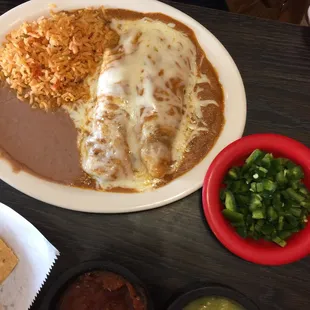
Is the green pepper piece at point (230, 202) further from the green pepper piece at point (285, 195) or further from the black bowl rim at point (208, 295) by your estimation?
the black bowl rim at point (208, 295)

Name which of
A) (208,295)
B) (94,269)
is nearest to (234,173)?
(208,295)

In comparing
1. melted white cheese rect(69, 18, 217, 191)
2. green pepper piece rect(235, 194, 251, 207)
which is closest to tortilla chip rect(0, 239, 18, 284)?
melted white cheese rect(69, 18, 217, 191)

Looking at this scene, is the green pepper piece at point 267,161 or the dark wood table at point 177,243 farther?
the dark wood table at point 177,243

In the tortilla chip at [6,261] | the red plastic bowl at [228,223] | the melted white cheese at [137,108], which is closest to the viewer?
the red plastic bowl at [228,223]

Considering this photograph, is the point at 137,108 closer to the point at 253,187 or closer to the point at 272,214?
the point at 253,187

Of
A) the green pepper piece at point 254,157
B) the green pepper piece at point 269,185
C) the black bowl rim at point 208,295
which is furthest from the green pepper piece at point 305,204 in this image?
the black bowl rim at point 208,295

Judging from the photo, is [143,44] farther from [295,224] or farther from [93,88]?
[295,224]
